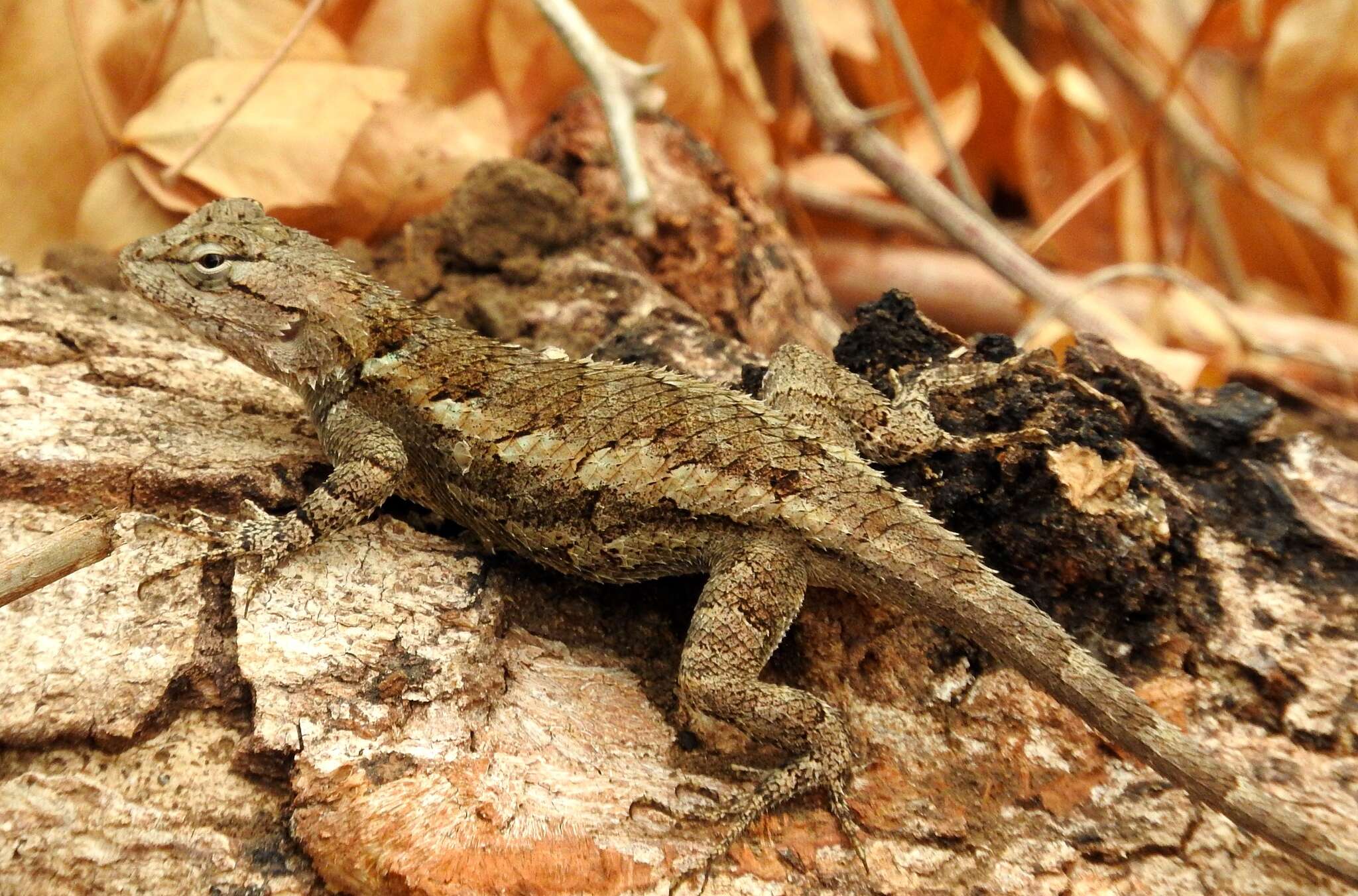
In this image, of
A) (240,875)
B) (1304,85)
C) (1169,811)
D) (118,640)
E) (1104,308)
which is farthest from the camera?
(1304,85)

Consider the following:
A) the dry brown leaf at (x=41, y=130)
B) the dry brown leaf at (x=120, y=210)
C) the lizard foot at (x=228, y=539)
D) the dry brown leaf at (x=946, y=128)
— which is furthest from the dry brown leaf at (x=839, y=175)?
the lizard foot at (x=228, y=539)

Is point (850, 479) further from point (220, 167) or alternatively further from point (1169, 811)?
point (220, 167)

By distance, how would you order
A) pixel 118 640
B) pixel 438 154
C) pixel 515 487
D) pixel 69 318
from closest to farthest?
Result: pixel 118 640 → pixel 515 487 → pixel 69 318 → pixel 438 154

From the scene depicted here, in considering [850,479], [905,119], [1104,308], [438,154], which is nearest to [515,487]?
[850,479]

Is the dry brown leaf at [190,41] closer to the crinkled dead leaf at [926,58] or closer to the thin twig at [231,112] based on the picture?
the thin twig at [231,112]

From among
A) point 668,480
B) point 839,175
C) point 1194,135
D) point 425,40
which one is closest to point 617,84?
point 425,40
